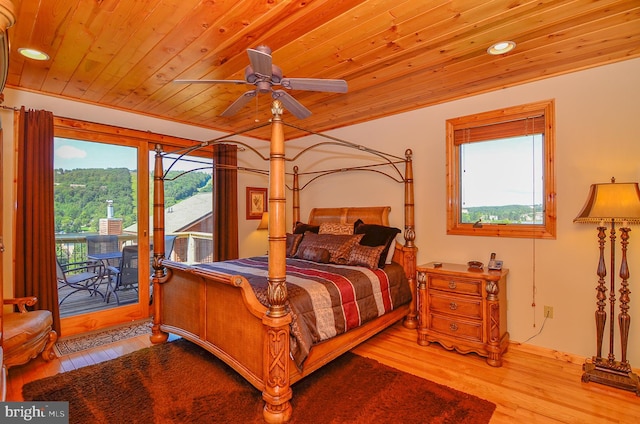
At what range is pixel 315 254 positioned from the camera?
143 inches

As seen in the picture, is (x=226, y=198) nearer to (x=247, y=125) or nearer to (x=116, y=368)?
(x=247, y=125)

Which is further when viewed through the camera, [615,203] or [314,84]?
[615,203]

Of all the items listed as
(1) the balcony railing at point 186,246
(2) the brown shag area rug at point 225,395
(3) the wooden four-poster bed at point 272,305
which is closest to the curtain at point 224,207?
(1) the balcony railing at point 186,246

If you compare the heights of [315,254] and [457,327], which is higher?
[315,254]

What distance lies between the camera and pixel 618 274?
8.86 feet

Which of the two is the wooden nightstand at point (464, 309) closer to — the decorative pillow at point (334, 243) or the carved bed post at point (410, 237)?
the carved bed post at point (410, 237)

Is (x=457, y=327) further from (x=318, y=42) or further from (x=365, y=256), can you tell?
(x=318, y=42)

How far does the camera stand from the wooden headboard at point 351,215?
4070 mm

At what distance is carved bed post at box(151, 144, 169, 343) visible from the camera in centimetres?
329

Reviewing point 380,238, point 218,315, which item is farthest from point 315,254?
point 218,315

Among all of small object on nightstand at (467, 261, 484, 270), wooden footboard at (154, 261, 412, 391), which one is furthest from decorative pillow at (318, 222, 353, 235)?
small object on nightstand at (467, 261, 484, 270)

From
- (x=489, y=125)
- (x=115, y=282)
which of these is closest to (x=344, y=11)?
(x=489, y=125)

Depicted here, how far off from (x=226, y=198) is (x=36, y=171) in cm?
207

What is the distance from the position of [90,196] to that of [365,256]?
10.4 feet
